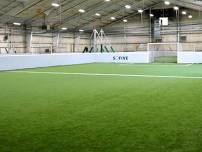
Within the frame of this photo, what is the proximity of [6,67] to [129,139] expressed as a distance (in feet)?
48.2

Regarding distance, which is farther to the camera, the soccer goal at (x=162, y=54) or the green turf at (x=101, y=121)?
the soccer goal at (x=162, y=54)

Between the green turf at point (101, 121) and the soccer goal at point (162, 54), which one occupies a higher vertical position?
the soccer goal at point (162, 54)

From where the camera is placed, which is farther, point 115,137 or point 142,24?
point 142,24

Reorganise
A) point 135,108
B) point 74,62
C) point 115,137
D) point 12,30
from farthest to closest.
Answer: point 12,30
point 74,62
point 135,108
point 115,137

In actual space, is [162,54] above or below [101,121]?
above

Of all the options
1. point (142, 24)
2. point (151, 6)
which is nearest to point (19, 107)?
point (151, 6)

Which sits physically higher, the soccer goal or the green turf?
the soccer goal

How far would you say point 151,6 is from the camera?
41.7 meters

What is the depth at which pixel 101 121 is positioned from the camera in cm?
543

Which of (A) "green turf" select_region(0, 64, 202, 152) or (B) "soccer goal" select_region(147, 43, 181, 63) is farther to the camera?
(B) "soccer goal" select_region(147, 43, 181, 63)

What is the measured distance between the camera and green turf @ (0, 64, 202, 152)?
4121 mm

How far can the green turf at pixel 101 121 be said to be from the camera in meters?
4.12

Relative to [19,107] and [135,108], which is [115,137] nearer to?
[135,108]

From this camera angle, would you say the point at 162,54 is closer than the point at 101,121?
No
